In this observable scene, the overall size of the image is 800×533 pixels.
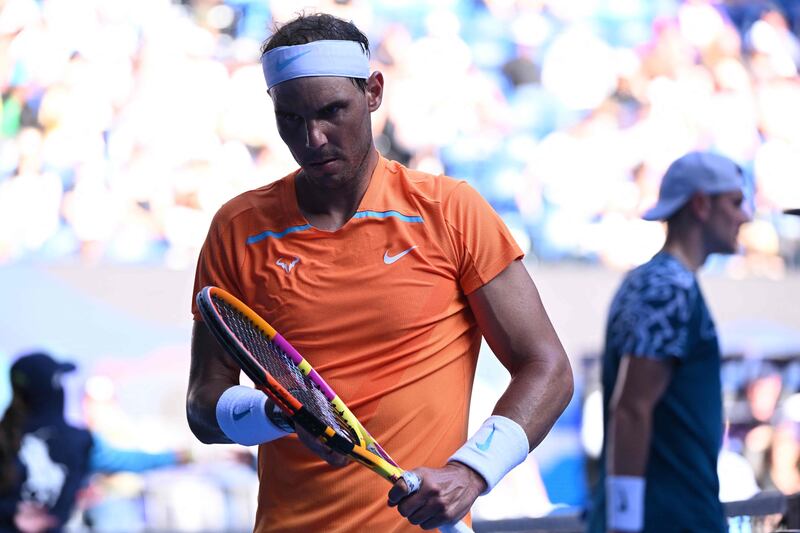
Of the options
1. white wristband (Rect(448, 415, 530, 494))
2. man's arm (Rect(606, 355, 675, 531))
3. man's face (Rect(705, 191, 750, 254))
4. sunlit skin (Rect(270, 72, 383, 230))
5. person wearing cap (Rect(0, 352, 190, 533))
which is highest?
sunlit skin (Rect(270, 72, 383, 230))

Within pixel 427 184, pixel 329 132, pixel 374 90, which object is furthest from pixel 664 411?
pixel 329 132

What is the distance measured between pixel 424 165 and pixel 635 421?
16.3 ft

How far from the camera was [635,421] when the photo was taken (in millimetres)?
2828

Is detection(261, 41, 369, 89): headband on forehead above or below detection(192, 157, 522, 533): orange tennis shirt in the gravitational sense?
above

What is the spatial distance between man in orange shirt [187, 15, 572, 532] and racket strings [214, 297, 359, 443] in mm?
52

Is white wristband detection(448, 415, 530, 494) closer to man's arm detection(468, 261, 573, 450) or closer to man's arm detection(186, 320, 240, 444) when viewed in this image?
man's arm detection(468, 261, 573, 450)

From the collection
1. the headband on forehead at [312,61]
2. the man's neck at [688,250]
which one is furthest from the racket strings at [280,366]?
the man's neck at [688,250]

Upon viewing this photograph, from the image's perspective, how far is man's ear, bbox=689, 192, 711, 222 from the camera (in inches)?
123

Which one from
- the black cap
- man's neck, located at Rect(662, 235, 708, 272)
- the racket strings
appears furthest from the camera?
the black cap

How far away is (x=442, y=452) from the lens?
2.06 meters

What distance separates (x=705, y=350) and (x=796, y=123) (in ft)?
21.3

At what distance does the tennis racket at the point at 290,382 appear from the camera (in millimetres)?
1854

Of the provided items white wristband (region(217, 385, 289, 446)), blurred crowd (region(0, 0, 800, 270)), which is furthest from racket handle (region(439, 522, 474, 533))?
blurred crowd (region(0, 0, 800, 270))

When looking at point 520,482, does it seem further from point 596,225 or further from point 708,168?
point 708,168
